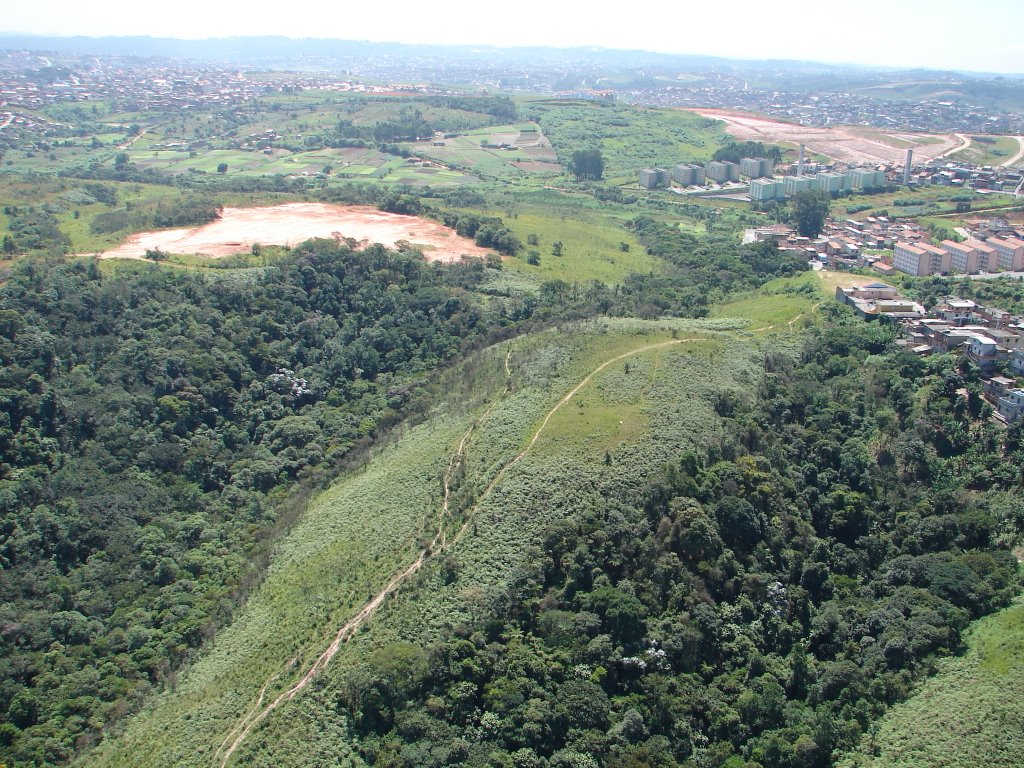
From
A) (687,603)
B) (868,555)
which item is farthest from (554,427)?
(868,555)

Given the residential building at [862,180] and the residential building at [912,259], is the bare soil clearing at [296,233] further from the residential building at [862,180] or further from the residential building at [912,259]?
the residential building at [862,180]

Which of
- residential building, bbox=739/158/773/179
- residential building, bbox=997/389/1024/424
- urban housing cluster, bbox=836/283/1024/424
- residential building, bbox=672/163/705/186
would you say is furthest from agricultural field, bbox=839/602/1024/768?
residential building, bbox=739/158/773/179

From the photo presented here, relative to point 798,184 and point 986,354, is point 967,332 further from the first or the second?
point 798,184

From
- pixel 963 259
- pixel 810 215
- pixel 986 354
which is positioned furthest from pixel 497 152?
pixel 986 354

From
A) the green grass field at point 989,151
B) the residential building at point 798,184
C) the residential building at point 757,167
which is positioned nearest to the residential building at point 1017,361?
the residential building at point 798,184

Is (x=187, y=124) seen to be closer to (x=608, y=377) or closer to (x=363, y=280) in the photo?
(x=363, y=280)

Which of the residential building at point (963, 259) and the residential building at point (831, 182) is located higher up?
the residential building at point (831, 182)
